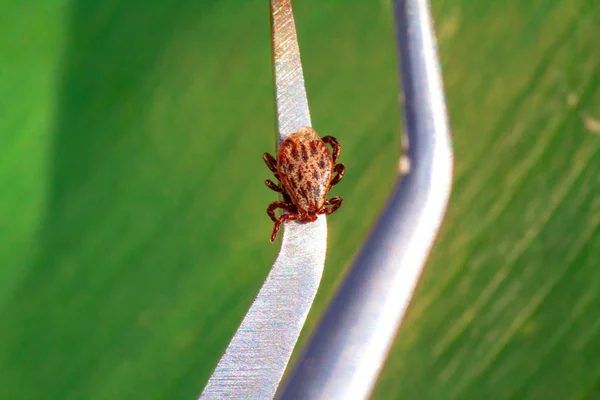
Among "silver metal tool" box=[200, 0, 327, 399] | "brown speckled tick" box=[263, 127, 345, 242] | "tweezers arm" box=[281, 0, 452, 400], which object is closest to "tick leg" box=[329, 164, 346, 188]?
"brown speckled tick" box=[263, 127, 345, 242]

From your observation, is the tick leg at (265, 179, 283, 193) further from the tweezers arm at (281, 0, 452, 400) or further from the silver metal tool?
the tweezers arm at (281, 0, 452, 400)

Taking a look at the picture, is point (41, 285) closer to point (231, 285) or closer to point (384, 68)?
point (231, 285)

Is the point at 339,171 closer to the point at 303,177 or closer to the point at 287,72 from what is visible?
the point at 303,177

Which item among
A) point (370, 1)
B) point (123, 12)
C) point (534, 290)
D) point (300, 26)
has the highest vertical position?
point (370, 1)

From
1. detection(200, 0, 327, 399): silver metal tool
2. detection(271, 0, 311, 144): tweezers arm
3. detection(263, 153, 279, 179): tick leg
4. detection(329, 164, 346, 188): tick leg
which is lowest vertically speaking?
detection(200, 0, 327, 399): silver metal tool

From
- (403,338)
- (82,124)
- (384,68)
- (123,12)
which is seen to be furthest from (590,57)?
(82,124)

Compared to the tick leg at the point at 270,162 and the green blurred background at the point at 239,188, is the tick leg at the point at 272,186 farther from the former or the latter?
the green blurred background at the point at 239,188

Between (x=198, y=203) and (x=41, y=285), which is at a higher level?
(x=198, y=203)
